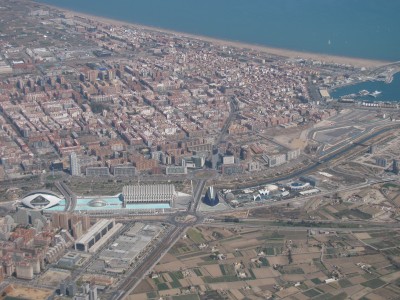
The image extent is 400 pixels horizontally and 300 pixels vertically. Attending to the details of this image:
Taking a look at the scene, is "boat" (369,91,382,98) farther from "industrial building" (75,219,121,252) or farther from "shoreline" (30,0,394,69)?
"industrial building" (75,219,121,252)

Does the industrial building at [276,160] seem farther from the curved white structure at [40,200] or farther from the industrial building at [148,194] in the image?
the curved white structure at [40,200]

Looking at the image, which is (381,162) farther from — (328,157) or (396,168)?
(328,157)

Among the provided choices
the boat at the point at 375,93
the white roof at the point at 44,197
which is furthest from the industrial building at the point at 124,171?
the boat at the point at 375,93

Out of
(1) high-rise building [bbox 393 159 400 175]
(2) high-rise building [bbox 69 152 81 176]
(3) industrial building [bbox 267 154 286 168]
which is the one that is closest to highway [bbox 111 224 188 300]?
(2) high-rise building [bbox 69 152 81 176]

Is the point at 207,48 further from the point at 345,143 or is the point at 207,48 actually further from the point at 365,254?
the point at 365,254

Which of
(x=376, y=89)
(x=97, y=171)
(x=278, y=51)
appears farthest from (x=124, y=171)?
(x=278, y=51)
